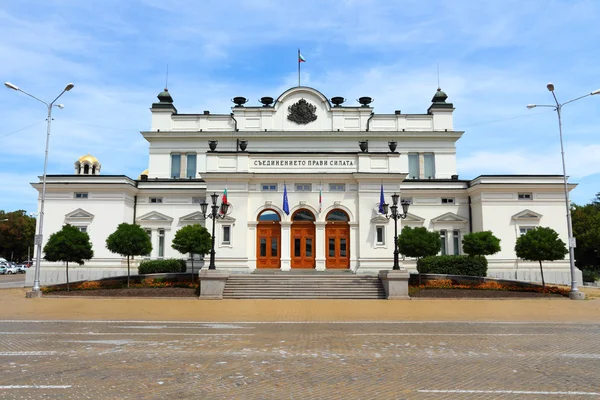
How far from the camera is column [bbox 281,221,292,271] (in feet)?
105

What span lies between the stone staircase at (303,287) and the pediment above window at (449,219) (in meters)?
11.4

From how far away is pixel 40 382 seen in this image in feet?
25.3

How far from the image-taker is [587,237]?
153 ft

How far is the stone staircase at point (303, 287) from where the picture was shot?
83.0 ft

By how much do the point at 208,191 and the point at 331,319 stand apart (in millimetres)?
17738

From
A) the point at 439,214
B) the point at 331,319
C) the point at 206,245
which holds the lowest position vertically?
the point at 331,319

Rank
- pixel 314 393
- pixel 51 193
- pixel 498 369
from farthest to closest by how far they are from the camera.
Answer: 1. pixel 51 193
2. pixel 498 369
3. pixel 314 393

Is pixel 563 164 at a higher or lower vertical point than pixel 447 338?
higher

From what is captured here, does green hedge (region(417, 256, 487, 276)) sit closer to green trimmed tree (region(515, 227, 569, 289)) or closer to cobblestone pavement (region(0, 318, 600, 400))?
green trimmed tree (region(515, 227, 569, 289))

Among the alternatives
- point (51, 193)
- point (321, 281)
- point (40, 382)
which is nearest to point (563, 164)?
point (321, 281)

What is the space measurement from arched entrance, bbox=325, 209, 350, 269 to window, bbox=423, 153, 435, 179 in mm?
14313

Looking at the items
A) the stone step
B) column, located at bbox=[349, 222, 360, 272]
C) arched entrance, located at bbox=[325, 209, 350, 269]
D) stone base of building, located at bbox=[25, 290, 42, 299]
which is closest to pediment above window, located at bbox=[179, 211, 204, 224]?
arched entrance, located at bbox=[325, 209, 350, 269]

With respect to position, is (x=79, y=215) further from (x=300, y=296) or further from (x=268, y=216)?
(x=300, y=296)

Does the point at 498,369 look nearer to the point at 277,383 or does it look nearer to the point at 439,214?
the point at 277,383
